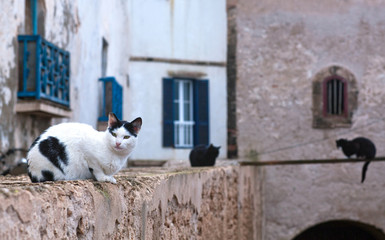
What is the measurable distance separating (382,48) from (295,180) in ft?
11.8

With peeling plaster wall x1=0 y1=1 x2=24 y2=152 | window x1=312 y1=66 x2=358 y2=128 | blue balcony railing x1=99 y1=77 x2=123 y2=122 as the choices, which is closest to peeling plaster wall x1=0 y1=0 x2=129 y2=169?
peeling plaster wall x1=0 y1=1 x2=24 y2=152

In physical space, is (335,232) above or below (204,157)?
below

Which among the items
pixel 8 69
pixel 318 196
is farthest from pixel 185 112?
pixel 8 69

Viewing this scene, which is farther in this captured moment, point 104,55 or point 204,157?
point 104,55

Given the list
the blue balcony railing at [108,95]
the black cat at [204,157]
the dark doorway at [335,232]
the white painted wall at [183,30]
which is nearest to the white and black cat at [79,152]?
the black cat at [204,157]

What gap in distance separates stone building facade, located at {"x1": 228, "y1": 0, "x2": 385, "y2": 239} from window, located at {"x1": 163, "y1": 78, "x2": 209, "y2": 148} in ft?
2.46

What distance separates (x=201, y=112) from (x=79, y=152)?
11271mm

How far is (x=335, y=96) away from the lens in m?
14.5

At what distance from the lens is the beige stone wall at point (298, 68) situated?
14305 millimetres

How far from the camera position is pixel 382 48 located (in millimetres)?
14547

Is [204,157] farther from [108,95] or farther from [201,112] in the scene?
[201,112]

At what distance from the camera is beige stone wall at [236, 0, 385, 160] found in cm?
1430

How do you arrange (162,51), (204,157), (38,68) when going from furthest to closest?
(162,51) → (204,157) → (38,68)

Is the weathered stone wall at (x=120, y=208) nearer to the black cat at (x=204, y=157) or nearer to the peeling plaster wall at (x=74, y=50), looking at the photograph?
the black cat at (x=204, y=157)
